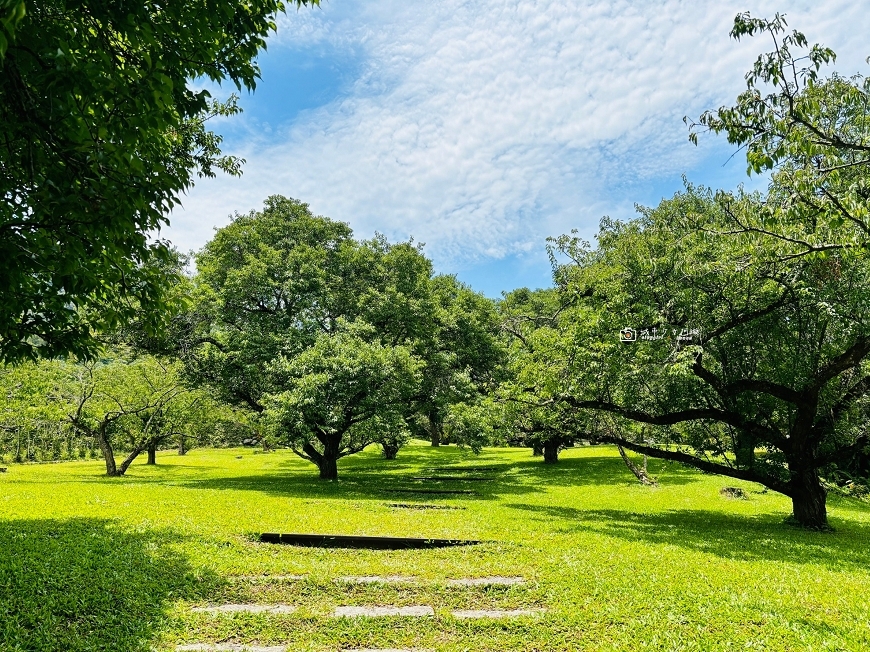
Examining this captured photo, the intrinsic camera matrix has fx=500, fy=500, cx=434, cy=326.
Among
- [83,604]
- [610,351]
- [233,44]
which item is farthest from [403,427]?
[233,44]

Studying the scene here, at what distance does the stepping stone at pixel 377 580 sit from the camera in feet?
24.0

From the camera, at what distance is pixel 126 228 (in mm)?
4254

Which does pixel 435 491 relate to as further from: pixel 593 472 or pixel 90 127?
pixel 90 127

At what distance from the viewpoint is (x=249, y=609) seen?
620 centimetres

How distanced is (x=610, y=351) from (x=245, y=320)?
1685 centimetres

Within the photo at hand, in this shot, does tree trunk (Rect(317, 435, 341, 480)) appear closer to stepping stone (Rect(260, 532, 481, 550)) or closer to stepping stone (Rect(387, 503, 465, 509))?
stepping stone (Rect(387, 503, 465, 509))

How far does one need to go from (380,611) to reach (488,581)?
1942 mm

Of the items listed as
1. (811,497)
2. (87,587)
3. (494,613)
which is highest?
(811,497)

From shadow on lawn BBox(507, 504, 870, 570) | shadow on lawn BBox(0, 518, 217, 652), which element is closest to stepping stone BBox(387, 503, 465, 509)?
shadow on lawn BBox(507, 504, 870, 570)

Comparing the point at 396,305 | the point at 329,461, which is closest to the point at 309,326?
the point at 396,305

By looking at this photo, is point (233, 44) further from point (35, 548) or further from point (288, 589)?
point (35, 548)

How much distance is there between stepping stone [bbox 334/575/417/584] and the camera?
7316mm

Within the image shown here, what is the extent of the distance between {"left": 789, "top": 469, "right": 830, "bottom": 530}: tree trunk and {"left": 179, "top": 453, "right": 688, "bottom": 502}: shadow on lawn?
31.4 feet

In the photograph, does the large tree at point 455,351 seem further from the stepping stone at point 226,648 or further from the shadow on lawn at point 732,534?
the stepping stone at point 226,648
